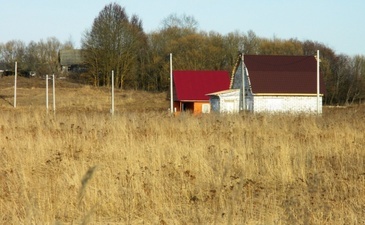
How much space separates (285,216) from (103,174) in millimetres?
3190

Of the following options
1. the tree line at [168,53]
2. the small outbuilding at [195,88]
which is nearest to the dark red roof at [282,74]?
the small outbuilding at [195,88]

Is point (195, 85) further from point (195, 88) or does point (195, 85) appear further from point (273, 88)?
point (273, 88)

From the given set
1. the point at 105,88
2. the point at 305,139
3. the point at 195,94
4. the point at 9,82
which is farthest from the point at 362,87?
the point at 305,139

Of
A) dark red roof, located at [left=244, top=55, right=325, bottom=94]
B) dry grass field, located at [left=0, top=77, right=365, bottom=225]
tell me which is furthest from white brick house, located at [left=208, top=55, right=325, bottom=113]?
dry grass field, located at [left=0, top=77, right=365, bottom=225]

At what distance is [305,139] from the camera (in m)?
14.0

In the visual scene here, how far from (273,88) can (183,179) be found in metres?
35.0

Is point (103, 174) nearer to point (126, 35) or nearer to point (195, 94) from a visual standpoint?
point (195, 94)

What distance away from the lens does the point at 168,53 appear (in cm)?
6475

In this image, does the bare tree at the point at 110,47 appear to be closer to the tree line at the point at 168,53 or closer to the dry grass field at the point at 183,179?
the tree line at the point at 168,53

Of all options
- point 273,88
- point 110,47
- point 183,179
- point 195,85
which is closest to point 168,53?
point 110,47

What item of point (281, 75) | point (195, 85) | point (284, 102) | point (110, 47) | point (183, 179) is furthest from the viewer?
point (110, 47)

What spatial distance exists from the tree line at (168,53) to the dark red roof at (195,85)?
461 inches

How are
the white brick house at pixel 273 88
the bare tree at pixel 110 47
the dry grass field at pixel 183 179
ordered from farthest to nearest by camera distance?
the bare tree at pixel 110 47, the white brick house at pixel 273 88, the dry grass field at pixel 183 179

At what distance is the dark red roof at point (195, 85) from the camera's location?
49.0m
